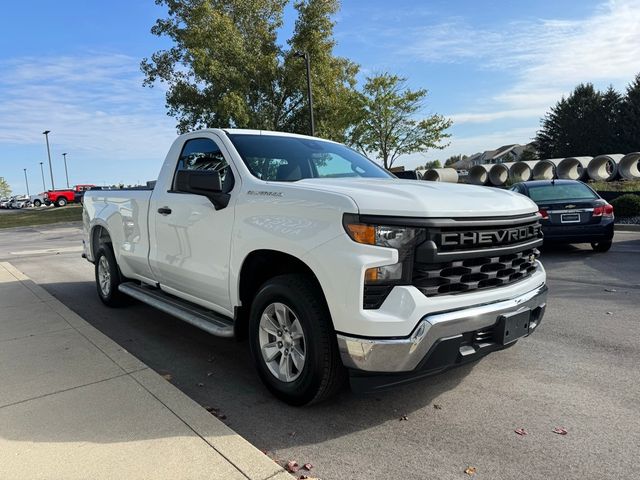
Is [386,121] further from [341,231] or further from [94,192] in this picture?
[341,231]

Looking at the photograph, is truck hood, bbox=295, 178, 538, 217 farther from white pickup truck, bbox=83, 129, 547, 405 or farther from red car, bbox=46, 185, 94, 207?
red car, bbox=46, 185, 94, 207

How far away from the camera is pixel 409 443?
2.99 meters

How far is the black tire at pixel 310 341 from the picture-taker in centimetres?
307

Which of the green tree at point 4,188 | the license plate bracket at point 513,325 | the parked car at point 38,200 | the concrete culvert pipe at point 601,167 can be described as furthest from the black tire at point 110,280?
the green tree at point 4,188

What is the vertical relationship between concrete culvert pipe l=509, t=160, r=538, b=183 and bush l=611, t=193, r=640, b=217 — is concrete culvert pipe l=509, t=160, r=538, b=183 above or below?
above

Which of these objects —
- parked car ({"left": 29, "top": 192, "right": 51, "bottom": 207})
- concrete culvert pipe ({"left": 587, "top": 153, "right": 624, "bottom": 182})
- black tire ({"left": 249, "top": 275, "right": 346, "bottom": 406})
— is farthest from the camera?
parked car ({"left": 29, "top": 192, "right": 51, "bottom": 207})

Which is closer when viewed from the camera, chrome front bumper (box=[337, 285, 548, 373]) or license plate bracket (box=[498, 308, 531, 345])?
chrome front bumper (box=[337, 285, 548, 373])

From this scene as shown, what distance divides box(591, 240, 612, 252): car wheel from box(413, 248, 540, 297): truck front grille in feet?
23.5

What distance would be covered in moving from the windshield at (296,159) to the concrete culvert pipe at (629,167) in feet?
90.7

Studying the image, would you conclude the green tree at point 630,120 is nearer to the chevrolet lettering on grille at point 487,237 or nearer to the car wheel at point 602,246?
the car wheel at point 602,246

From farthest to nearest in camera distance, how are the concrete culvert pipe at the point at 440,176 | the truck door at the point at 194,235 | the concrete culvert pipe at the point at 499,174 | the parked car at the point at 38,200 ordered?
1. the parked car at the point at 38,200
2. the concrete culvert pipe at the point at 440,176
3. the concrete culvert pipe at the point at 499,174
4. the truck door at the point at 194,235

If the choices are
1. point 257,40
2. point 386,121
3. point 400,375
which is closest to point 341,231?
point 400,375

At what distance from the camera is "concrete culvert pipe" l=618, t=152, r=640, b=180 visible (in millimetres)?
27016

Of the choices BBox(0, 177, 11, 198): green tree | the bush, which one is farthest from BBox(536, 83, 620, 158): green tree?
BBox(0, 177, 11, 198): green tree
